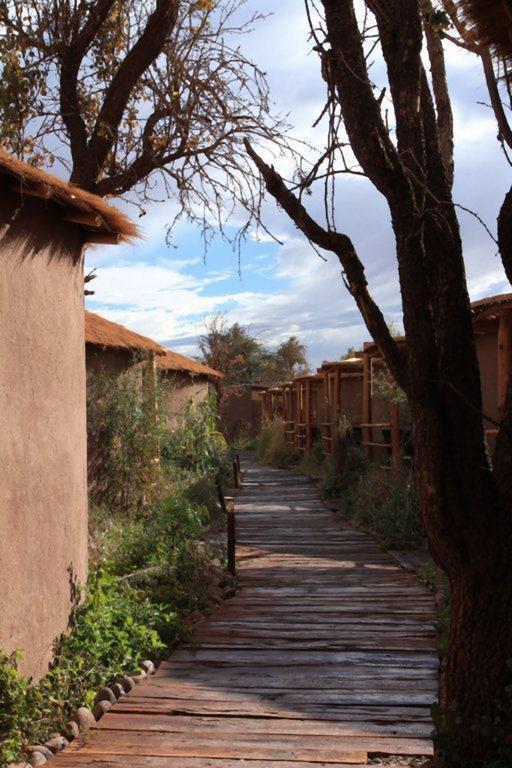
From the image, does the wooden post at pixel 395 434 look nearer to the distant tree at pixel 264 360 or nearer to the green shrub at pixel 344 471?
the green shrub at pixel 344 471

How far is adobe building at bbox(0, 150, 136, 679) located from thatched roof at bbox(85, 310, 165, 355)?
4694 millimetres

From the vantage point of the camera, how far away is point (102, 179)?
1062cm

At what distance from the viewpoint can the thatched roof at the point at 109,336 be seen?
36.0 ft

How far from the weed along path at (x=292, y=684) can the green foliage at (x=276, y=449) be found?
15.2 meters

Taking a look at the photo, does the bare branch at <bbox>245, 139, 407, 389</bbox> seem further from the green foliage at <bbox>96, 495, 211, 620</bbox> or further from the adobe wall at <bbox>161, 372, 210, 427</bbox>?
the adobe wall at <bbox>161, 372, 210, 427</bbox>

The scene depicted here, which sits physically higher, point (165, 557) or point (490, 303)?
point (490, 303)

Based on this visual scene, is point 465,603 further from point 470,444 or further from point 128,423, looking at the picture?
point 128,423

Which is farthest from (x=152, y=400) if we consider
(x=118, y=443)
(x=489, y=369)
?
(x=489, y=369)

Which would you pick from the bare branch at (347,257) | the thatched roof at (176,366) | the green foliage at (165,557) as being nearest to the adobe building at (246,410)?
the thatched roof at (176,366)

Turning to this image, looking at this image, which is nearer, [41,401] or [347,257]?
[347,257]

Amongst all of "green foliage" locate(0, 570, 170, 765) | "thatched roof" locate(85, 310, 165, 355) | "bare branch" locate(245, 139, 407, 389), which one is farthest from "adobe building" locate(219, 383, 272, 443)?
"bare branch" locate(245, 139, 407, 389)

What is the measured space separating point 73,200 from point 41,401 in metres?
1.26

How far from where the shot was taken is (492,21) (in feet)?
12.8

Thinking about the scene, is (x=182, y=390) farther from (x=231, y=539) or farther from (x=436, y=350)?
(x=436, y=350)
